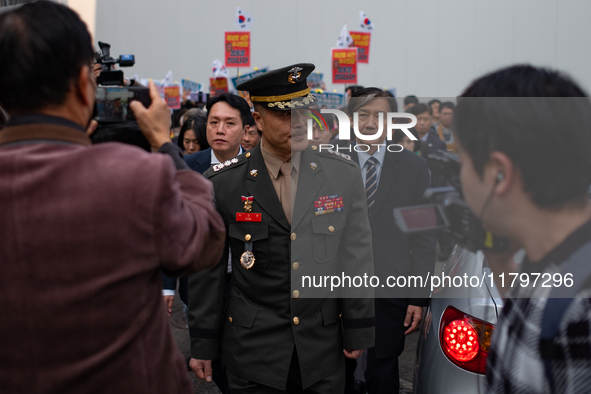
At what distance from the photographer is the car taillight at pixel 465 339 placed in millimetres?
1787

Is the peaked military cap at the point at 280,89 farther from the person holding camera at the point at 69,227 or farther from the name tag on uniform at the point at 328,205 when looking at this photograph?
the person holding camera at the point at 69,227

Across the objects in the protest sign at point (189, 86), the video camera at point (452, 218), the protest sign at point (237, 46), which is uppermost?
the protest sign at point (237, 46)

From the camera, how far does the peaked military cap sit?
2279 mm

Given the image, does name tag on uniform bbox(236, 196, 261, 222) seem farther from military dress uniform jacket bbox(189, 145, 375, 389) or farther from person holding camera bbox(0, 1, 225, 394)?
person holding camera bbox(0, 1, 225, 394)

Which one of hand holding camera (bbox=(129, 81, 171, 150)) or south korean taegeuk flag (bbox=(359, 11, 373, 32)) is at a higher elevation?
south korean taegeuk flag (bbox=(359, 11, 373, 32))

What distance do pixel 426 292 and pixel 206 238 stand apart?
2065 mm

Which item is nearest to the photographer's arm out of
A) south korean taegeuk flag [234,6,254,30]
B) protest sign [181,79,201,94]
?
south korean taegeuk flag [234,6,254,30]

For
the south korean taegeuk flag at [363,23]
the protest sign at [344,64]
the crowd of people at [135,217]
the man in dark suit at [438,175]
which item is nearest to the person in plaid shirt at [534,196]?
the crowd of people at [135,217]

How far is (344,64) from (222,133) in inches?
265

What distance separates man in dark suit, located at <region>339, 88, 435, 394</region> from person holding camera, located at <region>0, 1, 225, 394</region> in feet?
5.49

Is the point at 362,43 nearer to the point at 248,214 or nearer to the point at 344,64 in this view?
the point at 344,64

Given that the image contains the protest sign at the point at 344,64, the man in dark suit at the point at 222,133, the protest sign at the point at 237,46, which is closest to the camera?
the man in dark suit at the point at 222,133

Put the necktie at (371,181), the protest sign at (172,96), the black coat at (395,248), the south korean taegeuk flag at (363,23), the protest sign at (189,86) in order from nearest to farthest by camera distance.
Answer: the black coat at (395,248), the necktie at (371,181), the protest sign at (172,96), the south korean taegeuk flag at (363,23), the protest sign at (189,86)

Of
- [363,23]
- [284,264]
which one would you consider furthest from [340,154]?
[363,23]
